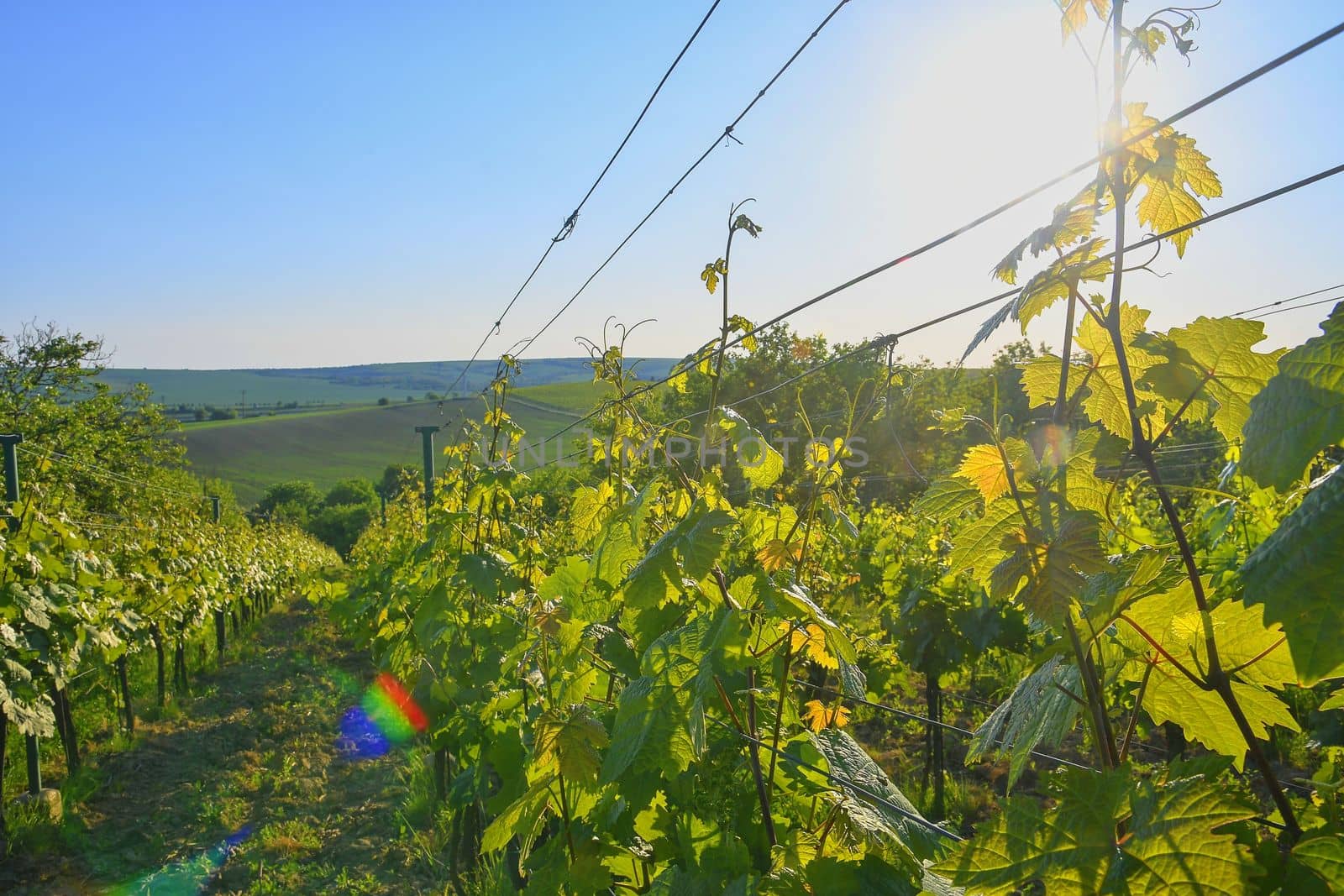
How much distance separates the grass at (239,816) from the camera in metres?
5.24

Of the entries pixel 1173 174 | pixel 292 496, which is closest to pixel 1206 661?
pixel 1173 174

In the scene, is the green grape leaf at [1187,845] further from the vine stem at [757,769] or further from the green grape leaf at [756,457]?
the green grape leaf at [756,457]

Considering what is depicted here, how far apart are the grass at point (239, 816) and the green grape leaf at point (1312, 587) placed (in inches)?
191

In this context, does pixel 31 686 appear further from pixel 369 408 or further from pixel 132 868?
pixel 369 408

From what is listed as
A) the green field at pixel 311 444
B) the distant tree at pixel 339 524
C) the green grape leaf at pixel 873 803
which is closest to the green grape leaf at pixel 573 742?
the green grape leaf at pixel 873 803

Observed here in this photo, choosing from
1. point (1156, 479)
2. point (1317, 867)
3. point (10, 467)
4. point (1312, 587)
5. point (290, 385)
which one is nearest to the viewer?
point (1312, 587)

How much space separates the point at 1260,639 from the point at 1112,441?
0.29 m

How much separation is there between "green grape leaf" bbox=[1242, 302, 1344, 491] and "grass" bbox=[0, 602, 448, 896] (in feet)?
16.0

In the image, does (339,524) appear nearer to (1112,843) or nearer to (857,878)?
(857,878)

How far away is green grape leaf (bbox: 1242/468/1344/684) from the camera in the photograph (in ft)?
2.21

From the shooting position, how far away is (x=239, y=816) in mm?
6324

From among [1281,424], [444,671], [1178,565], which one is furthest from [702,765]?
[444,671]

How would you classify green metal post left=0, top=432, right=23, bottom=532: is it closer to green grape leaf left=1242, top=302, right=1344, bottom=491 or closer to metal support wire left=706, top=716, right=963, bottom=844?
metal support wire left=706, top=716, right=963, bottom=844

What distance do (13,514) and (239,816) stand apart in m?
2.72
